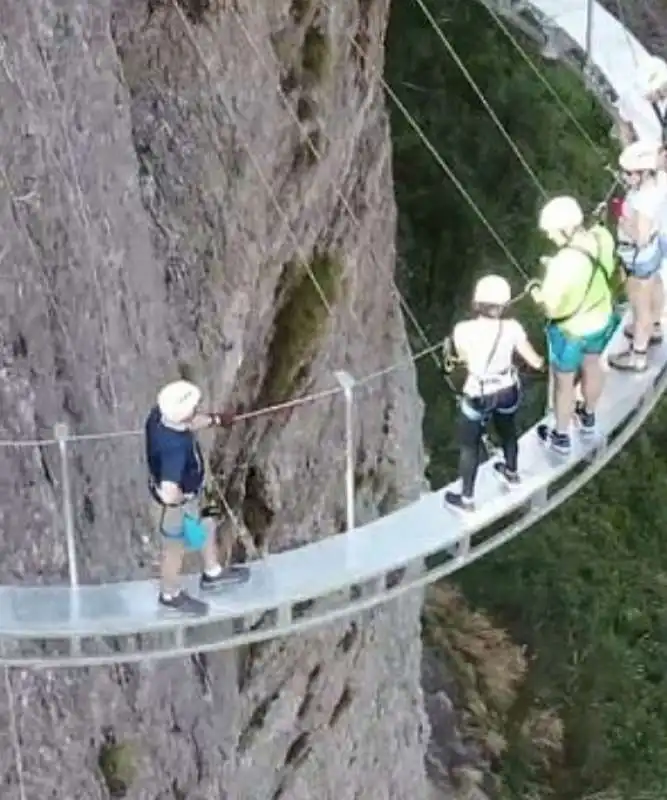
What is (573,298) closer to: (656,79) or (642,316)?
(642,316)

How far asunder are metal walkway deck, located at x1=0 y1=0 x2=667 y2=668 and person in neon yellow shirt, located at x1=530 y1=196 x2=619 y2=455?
243mm

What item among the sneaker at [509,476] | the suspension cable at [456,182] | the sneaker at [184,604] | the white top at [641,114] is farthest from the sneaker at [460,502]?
the suspension cable at [456,182]

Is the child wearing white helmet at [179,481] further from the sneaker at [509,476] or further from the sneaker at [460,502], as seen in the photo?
the sneaker at [509,476]

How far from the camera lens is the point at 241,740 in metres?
9.49

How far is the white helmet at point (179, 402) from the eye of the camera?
→ 6473mm

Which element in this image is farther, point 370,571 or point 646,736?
point 646,736

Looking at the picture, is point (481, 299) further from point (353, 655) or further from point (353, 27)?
point (353, 655)

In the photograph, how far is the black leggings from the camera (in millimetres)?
7066

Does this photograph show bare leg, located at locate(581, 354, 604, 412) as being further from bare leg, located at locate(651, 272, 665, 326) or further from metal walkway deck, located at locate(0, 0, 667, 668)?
bare leg, located at locate(651, 272, 665, 326)

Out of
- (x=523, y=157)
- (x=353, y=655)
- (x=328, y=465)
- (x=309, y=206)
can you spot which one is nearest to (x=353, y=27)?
(x=309, y=206)

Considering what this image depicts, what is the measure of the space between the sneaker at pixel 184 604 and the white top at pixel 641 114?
108 inches

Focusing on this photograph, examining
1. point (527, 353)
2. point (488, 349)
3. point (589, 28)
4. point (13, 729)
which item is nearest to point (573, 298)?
point (527, 353)

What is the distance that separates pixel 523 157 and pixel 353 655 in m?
4.10

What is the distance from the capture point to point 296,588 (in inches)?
273
